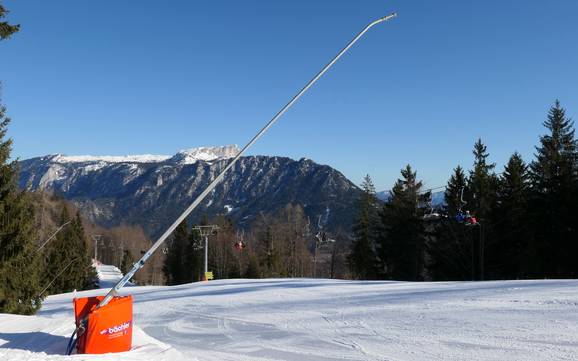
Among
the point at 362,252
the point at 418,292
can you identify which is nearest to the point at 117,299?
the point at 418,292

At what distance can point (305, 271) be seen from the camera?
65500mm

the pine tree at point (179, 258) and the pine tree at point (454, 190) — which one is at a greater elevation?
the pine tree at point (454, 190)

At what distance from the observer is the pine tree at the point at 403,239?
44.5 m

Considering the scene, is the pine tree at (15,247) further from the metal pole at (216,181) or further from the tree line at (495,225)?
the tree line at (495,225)

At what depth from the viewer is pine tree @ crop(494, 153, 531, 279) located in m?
35.2

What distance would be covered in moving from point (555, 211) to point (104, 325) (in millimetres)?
35780

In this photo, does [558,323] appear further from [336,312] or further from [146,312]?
[146,312]

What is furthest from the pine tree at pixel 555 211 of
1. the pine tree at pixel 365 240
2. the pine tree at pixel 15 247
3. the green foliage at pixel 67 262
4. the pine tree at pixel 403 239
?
the green foliage at pixel 67 262

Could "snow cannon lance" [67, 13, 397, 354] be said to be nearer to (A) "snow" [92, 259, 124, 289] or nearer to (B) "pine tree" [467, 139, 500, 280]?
(B) "pine tree" [467, 139, 500, 280]

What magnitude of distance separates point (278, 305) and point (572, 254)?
26603 mm

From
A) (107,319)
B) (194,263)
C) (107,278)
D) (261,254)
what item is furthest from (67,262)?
(107,319)

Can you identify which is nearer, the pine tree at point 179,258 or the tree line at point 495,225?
the tree line at point 495,225

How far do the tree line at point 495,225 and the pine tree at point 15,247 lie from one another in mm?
23594

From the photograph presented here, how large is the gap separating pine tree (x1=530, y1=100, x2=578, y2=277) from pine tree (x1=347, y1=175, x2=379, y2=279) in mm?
16368
